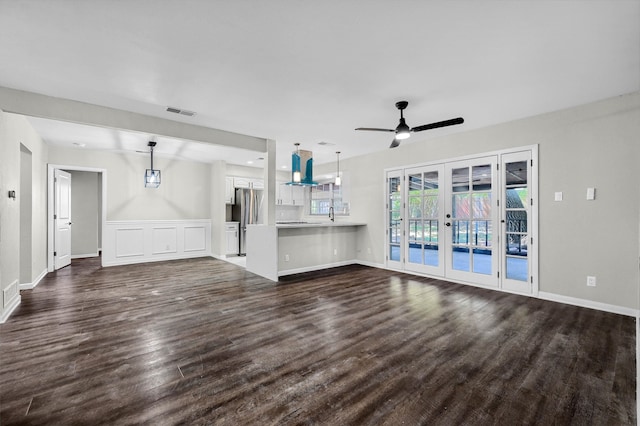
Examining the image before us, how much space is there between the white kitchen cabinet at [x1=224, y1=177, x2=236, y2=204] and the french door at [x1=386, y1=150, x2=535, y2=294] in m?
A: 4.21

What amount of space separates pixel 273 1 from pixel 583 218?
14.1 feet

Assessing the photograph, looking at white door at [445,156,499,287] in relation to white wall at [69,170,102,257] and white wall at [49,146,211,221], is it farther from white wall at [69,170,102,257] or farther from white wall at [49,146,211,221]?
white wall at [69,170,102,257]

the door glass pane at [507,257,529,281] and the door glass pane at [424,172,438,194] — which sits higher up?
the door glass pane at [424,172,438,194]

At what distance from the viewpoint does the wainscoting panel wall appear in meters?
6.45

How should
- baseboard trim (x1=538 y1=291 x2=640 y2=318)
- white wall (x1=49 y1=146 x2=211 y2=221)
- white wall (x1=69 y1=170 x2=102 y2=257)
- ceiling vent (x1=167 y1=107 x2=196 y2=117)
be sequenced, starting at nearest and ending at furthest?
baseboard trim (x1=538 y1=291 x2=640 y2=318)
ceiling vent (x1=167 y1=107 x2=196 y2=117)
white wall (x1=49 y1=146 x2=211 y2=221)
white wall (x1=69 y1=170 x2=102 y2=257)

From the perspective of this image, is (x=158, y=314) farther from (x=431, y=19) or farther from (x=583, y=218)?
(x=583, y=218)

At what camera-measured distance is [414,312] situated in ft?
11.3

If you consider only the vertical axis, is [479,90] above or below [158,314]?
above

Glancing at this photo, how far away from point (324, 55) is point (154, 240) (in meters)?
6.39

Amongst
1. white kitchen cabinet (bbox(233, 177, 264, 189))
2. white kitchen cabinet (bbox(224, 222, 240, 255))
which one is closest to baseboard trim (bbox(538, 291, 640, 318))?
white kitchen cabinet (bbox(224, 222, 240, 255))

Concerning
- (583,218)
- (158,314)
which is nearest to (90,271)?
(158,314)

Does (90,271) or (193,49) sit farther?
(90,271)

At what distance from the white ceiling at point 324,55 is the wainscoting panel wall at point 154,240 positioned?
12.6 feet

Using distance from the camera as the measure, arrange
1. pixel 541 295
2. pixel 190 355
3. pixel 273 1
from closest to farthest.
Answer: pixel 273 1 < pixel 190 355 < pixel 541 295
